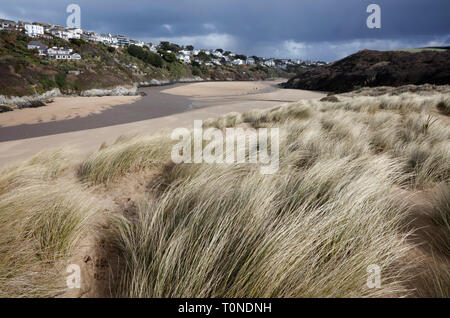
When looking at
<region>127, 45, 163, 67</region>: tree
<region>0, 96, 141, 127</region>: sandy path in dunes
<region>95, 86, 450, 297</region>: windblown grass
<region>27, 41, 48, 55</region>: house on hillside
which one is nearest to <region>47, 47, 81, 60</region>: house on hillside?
<region>27, 41, 48, 55</region>: house on hillside

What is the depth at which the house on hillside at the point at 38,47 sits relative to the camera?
1049 inches

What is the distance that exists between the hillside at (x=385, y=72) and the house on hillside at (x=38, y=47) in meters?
40.2

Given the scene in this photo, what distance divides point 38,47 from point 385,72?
46.4m

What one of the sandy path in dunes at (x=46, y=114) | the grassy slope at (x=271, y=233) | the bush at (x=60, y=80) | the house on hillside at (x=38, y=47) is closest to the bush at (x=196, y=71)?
the house on hillside at (x=38, y=47)

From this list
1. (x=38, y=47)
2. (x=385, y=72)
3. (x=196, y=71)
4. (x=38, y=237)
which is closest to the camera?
(x=38, y=237)

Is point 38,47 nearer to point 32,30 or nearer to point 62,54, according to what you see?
point 62,54

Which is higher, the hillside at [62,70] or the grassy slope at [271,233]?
the hillside at [62,70]

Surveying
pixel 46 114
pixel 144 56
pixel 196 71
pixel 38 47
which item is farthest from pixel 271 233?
pixel 196 71

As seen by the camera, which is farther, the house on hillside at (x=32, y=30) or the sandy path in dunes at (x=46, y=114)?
the house on hillside at (x=32, y=30)

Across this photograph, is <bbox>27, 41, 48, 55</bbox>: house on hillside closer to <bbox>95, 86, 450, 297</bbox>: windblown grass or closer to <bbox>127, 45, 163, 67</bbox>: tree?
<bbox>127, 45, 163, 67</bbox>: tree

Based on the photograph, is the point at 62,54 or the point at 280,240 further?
the point at 62,54

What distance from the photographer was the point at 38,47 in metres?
Answer: 27.3

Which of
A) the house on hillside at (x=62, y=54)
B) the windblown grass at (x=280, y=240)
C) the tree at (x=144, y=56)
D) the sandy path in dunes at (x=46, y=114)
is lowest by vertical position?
the windblown grass at (x=280, y=240)

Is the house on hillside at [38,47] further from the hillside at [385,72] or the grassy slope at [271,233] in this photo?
the hillside at [385,72]
